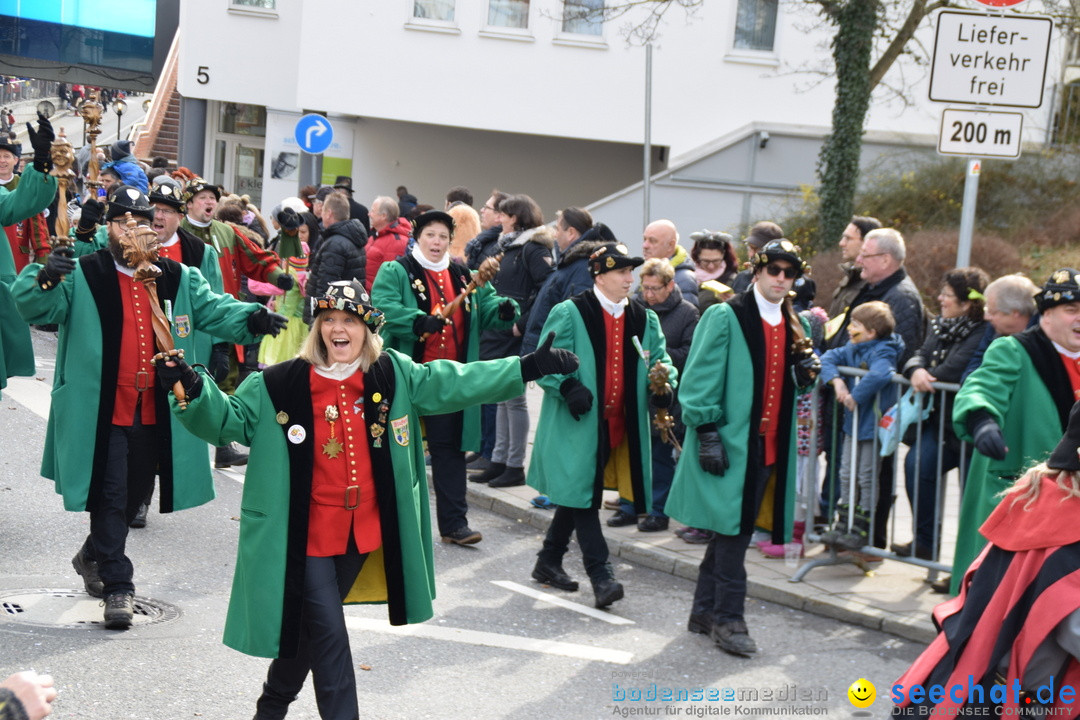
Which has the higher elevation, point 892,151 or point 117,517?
point 892,151

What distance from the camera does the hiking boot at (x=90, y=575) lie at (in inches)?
256

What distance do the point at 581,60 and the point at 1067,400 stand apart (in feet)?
60.4

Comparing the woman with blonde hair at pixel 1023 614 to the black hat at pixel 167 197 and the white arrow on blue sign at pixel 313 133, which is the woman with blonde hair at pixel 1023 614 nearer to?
the black hat at pixel 167 197

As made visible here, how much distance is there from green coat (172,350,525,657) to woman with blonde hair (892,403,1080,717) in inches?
74.2

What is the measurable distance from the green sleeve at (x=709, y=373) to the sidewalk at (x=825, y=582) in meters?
1.34

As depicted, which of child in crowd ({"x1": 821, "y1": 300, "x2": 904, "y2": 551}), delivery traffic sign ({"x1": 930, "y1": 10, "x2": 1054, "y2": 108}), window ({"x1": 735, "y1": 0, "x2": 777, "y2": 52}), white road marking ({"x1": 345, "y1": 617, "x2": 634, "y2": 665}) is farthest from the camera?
window ({"x1": 735, "y1": 0, "x2": 777, "y2": 52})

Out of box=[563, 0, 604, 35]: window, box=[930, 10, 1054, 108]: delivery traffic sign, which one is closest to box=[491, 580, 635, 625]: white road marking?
box=[930, 10, 1054, 108]: delivery traffic sign

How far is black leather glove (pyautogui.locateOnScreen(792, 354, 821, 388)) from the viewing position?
21.1 ft

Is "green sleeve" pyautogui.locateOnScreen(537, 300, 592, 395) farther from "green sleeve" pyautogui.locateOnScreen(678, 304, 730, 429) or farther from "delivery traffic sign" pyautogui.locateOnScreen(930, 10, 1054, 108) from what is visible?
"delivery traffic sign" pyautogui.locateOnScreen(930, 10, 1054, 108)

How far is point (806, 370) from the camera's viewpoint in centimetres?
647

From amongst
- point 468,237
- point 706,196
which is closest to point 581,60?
point 706,196

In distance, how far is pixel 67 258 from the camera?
19.8ft

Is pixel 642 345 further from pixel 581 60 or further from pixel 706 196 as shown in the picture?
pixel 581 60

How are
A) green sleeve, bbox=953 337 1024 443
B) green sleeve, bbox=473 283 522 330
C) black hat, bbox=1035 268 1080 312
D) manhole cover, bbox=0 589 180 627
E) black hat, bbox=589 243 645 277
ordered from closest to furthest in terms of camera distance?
black hat, bbox=1035 268 1080 312, green sleeve, bbox=953 337 1024 443, manhole cover, bbox=0 589 180 627, black hat, bbox=589 243 645 277, green sleeve, bbox=473 283 522 330
